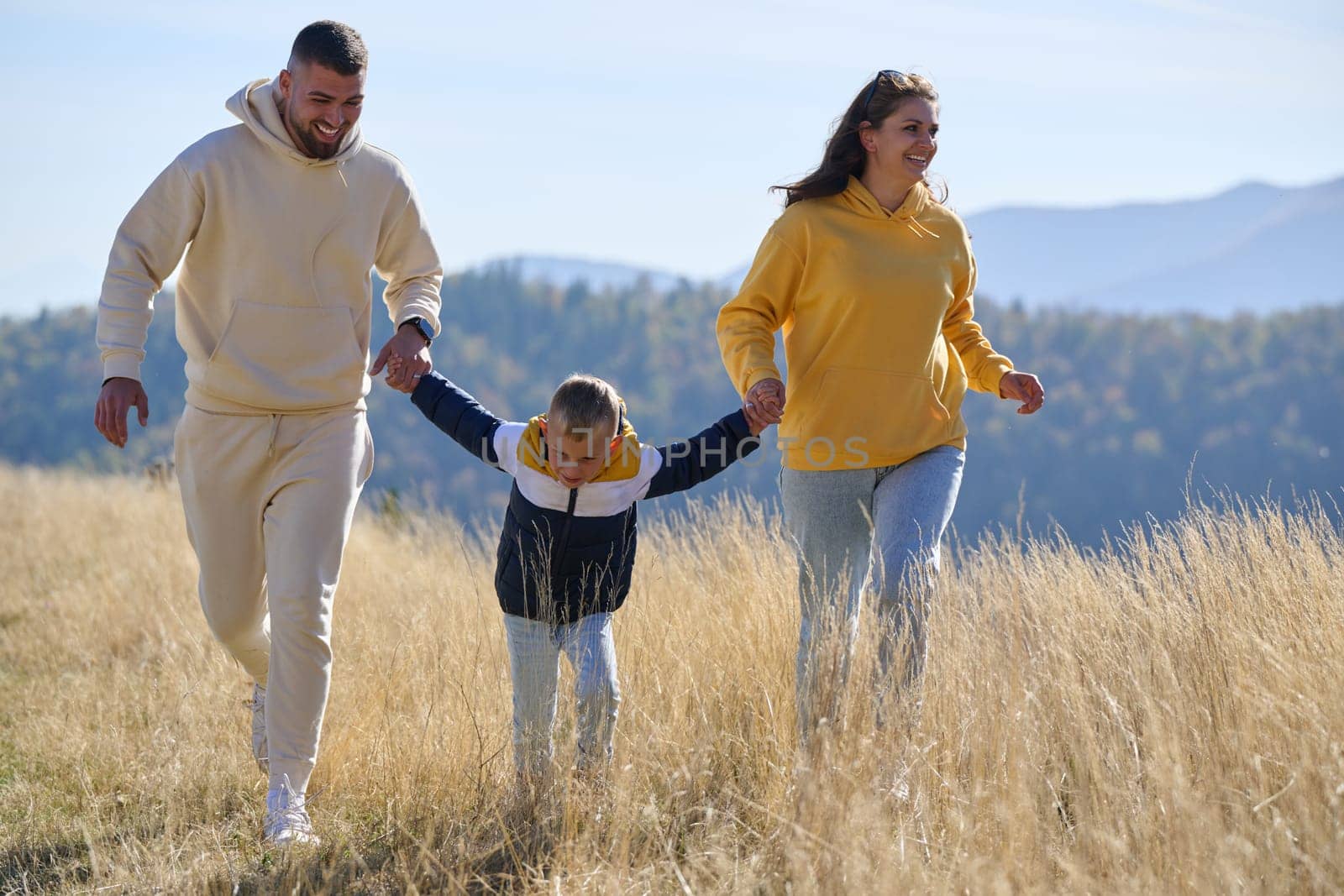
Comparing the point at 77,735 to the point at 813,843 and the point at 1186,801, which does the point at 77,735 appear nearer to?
the point at 813,843

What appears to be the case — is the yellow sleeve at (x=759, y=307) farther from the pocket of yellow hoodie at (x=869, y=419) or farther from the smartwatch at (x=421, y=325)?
the smartwatch at (x=421, y=325)

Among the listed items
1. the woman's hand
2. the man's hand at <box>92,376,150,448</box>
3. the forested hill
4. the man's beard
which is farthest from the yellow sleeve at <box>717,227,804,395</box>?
the forested hill

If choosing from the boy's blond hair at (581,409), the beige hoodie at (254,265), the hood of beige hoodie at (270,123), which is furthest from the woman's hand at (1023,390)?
the hood of beige hoodie at (270,123)

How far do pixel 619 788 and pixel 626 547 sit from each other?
71cm

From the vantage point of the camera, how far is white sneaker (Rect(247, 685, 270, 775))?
411cm

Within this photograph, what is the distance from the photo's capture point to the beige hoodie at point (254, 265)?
368cm

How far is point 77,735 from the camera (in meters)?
4.72

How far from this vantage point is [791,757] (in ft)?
12.0

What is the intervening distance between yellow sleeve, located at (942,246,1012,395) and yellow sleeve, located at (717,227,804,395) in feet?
2.09

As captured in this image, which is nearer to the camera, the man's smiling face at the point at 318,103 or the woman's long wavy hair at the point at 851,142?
the man's smiling face at the point at 318,103

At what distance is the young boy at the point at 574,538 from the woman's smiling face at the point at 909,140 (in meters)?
0.95

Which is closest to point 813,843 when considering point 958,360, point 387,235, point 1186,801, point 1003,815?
point 1003,815

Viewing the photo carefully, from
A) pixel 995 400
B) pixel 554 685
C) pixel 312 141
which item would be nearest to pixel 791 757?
pixel 554 685

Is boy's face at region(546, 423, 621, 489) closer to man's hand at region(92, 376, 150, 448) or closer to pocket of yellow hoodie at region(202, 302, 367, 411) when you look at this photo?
pocket of yellow hoodie at region(202, 302, 367, 411)
